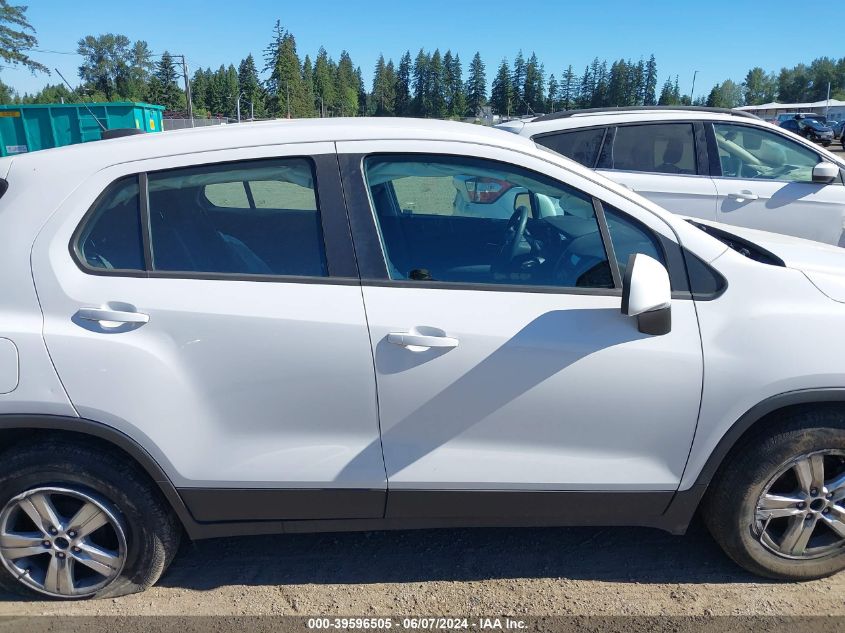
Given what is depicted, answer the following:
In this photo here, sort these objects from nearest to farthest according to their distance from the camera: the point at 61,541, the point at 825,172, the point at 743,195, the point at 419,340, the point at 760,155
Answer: the point at 419,340 < the point at 61,541 < the point at 825,172 < the point at 743,195 < the point at 760,155

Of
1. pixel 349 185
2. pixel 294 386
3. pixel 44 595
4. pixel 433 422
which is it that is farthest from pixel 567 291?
pixel 44 595

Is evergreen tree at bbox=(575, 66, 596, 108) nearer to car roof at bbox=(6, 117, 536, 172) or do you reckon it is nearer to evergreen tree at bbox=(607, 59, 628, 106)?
evergreen tree at bbox=(607, 59, 628, 106)

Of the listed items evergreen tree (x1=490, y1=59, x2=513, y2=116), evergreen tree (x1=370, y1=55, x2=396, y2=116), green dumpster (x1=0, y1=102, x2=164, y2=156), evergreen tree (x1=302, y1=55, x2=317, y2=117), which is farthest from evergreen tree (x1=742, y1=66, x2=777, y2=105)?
green dumpster (x1=0, y1=102, x2=164, y2=156)

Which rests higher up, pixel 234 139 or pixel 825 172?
pixel 234 139

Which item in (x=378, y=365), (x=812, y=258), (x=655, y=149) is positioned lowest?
(x=378, y=365)

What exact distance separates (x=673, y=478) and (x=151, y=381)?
Result: 192cm

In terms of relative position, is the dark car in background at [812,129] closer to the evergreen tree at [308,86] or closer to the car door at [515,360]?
the car door at [515,360]

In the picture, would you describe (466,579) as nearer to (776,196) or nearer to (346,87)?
(776,196)

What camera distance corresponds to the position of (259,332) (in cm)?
236

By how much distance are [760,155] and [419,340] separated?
508 centimetres

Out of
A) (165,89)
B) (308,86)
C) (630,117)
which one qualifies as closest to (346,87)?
(308,86)

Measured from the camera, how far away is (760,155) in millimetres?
6109

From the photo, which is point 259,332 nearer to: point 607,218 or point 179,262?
point 179,262

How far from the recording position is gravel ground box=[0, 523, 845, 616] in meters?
2.65
